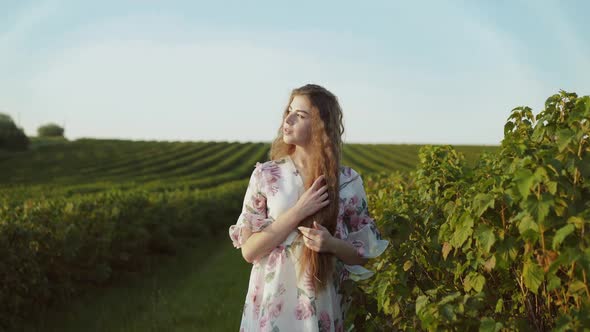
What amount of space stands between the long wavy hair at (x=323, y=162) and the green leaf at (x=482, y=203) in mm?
725

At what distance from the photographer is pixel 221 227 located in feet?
56.0

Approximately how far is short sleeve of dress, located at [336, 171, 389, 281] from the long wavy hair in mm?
133

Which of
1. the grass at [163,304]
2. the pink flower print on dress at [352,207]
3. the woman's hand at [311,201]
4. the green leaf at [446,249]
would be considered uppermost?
the woman's hand at [311,201]

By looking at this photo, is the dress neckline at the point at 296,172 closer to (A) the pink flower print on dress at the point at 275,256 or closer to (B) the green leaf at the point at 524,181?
(A) the pink flower print on dress at the point at 275,256

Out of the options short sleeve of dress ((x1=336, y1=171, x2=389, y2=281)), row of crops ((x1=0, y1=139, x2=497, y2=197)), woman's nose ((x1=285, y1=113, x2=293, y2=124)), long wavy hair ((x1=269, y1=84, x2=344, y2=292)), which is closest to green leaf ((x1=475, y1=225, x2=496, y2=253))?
short sleeve of dress ((x1=336, y1=171, x2=389, y2=281))

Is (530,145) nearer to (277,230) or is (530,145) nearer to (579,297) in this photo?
(579,297)

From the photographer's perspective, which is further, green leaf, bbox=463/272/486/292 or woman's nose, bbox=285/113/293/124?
woman's nose, bbox=285/113/293/124

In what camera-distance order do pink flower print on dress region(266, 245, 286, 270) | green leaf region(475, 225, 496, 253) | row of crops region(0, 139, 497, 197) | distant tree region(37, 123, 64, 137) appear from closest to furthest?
green leaf region(475, 225, 496, 253) → pink flower print on dress region(266, 245, 286, 270) → row of crops region(0, 139, 497, 197) → distant tree region(37, 123, 64, 137)

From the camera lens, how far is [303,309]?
276cm

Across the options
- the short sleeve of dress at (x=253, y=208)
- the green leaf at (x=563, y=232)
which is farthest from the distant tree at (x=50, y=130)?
the green leaf at (x=563, y=232)

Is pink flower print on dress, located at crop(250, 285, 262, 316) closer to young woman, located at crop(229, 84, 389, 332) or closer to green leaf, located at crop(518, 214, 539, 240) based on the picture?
young woman, located at crop(229, 84, 389, 332)

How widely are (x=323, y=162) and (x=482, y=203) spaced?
33.0 inches

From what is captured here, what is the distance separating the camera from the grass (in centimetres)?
671

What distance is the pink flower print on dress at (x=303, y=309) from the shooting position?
2.74 meters
